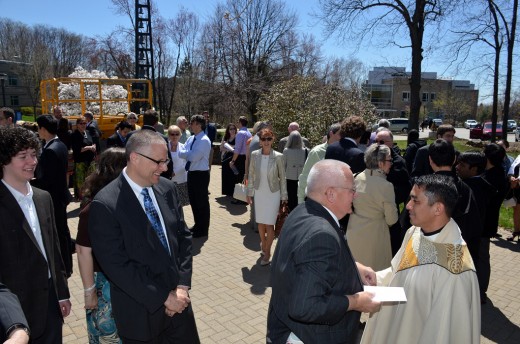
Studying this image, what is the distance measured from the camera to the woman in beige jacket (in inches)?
155

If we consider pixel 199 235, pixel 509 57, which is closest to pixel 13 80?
pixel 509 57

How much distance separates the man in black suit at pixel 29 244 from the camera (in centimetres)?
238

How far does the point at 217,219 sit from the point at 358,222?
180 inches

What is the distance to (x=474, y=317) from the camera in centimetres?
256

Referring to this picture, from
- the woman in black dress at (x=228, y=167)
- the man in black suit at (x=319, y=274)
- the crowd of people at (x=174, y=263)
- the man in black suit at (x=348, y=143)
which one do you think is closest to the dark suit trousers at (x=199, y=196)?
the man in black suit at (x=348, y=143)

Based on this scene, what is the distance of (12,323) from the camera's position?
1.54 metres

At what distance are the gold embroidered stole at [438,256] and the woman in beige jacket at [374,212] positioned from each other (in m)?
1.13

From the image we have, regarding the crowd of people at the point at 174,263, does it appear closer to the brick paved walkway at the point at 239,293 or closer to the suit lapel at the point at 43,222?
the suit lapel at the point at 43,222

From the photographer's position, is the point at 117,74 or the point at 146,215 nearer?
the point at 146,215

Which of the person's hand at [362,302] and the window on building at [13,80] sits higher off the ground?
the window on building at [13,80]

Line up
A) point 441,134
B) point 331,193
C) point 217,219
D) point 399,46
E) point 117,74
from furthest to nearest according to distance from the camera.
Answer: point 117,74 → point 399,46 → point 217,219 → point 441,134 → point 331,193

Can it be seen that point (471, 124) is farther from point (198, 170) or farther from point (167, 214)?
point (167, 214)

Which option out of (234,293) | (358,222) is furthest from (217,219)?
(358,222)

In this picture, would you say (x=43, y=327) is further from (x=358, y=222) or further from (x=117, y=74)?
(x=117, y=74)
